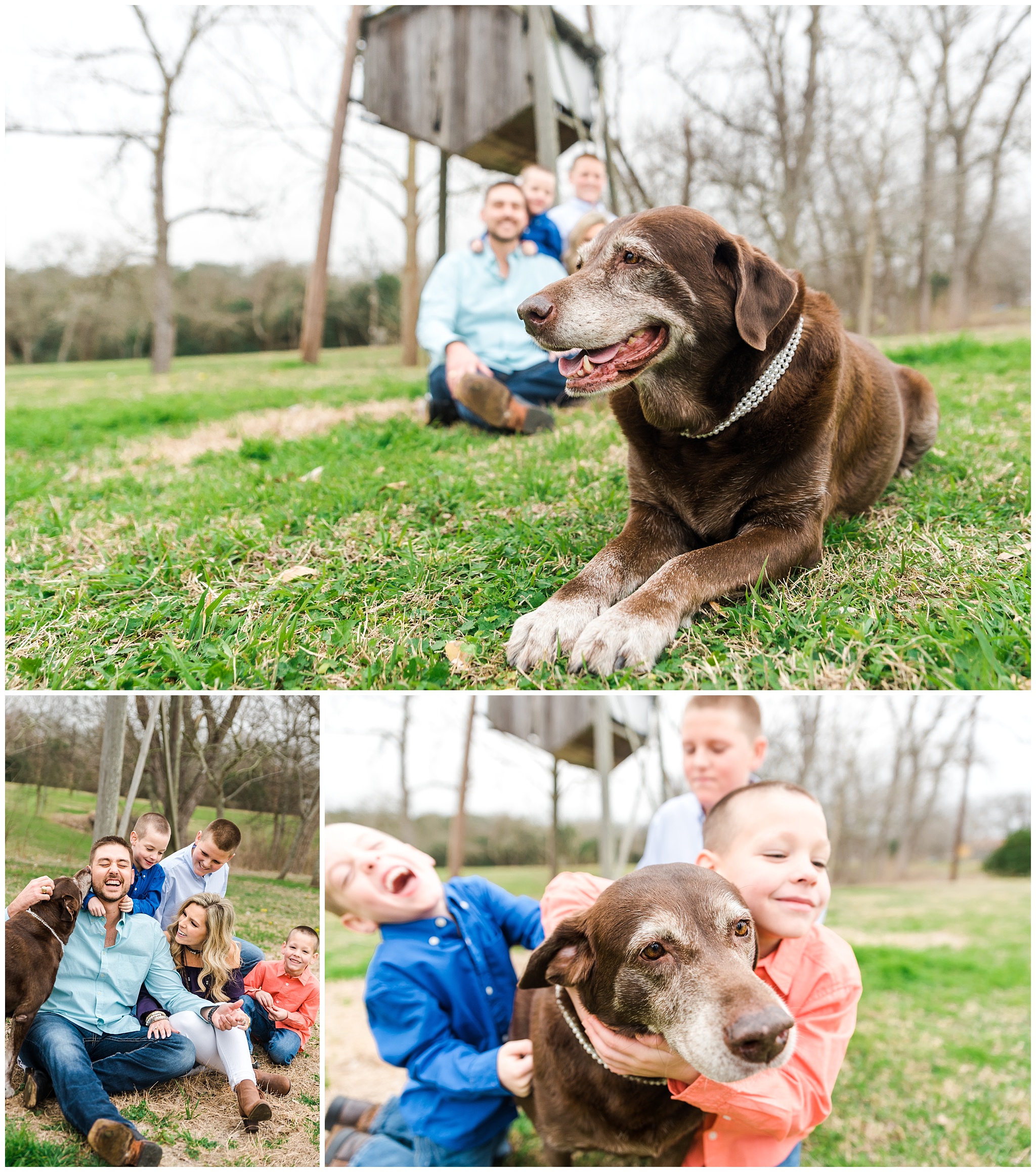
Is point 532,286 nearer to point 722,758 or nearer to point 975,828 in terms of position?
point 722,758

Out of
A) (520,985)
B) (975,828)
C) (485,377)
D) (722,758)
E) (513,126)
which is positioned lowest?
(975,828)

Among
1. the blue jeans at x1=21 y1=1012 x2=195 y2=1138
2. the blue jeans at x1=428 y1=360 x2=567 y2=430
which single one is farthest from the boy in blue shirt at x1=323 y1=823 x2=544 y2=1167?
the blue jeans at x1=428 y1=360 x2=567 y2=430

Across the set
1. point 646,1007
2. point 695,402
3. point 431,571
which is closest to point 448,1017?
point 646,1007

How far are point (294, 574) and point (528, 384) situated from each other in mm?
3745

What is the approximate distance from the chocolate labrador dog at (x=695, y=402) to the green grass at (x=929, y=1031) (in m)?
1.84

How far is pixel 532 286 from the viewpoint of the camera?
6.62 meters

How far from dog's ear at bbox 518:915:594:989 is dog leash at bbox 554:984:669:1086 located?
14cm

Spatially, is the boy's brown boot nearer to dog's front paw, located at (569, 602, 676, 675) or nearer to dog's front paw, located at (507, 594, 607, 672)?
dog's front paw, located at (507, 594, 607, 672)

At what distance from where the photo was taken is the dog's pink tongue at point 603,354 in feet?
9.45

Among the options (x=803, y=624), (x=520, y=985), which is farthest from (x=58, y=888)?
(x=803, y=624)

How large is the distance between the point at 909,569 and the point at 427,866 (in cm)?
211

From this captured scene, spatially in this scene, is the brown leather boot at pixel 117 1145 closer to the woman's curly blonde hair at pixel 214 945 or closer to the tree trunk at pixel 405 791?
the woman's curly blonde hair at pixel 214 945

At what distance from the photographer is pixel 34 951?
7.55 feet

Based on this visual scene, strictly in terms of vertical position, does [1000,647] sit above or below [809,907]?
above
